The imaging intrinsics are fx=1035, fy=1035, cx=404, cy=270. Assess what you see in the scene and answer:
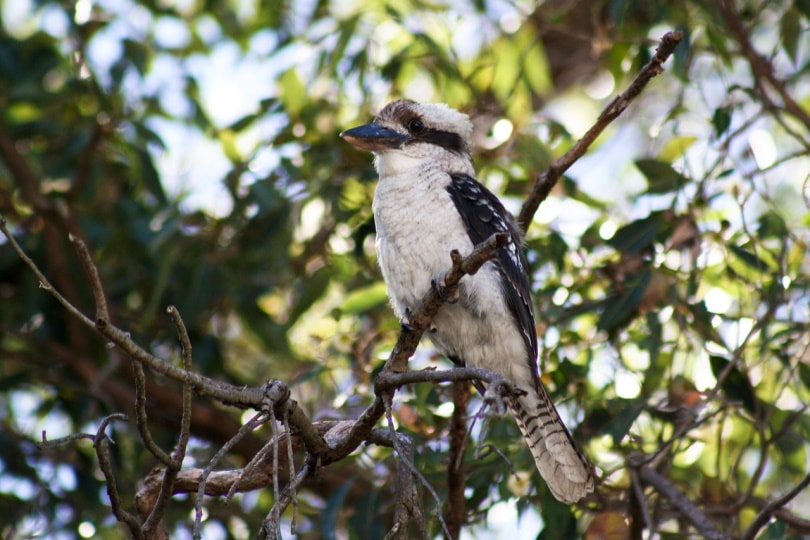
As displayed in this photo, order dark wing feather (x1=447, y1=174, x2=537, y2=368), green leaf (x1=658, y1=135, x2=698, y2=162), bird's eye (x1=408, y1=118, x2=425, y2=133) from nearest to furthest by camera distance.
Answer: dark wing feather (x1=447, y1=174, x2=537, y2=368), bird's eye (x1=408, y1=118, x2=425, y2=133), green leaf (x1=658, y1=135, x2=698, y2=162)

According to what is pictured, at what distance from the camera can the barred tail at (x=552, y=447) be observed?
2848 millimetres

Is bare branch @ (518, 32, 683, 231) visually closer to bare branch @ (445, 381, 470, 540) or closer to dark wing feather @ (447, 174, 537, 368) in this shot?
dark wing feather @ (447, 174, 537, 368)

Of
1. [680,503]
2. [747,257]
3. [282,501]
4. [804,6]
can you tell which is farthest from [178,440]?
[804,6]

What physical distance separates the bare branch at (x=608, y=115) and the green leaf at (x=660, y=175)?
533 mm

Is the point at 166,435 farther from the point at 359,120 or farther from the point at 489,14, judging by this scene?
the point at 489,14

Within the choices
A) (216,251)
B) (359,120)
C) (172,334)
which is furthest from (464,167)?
(172,334)

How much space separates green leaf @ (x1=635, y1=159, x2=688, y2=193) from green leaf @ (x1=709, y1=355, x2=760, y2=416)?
542mm

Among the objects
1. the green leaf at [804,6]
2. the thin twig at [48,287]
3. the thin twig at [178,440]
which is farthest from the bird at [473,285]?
the thin twig at [48,287]

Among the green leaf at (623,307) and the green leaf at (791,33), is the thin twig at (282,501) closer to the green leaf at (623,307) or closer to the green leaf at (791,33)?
the green leaf at (623,307)

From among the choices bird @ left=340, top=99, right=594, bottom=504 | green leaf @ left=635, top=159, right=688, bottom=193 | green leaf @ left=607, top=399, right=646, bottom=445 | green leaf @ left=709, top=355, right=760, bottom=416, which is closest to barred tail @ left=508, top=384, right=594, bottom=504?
bird @ left=340, top=99, right=594, bottom=504

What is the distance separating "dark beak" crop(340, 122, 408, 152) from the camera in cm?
323

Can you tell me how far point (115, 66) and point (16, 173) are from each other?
0.57 metres

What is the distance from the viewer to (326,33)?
3750 millimetres

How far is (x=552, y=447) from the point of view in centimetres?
290
